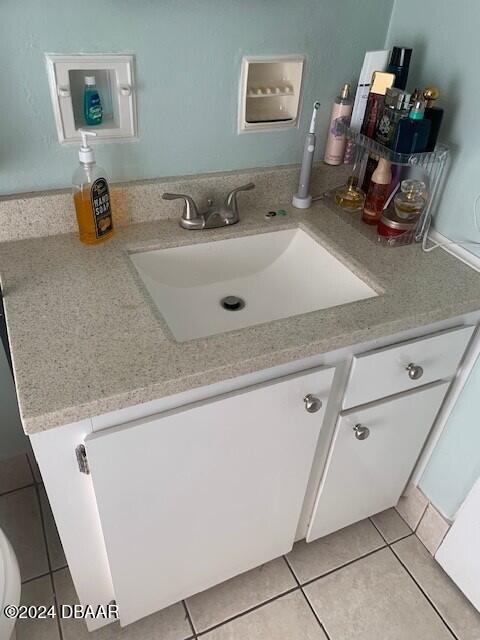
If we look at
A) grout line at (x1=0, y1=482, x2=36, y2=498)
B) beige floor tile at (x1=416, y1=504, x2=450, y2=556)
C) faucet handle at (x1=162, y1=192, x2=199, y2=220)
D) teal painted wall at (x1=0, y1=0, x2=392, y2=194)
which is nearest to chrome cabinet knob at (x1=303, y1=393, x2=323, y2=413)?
faucet handle at (x1=162, y1=192, x2=199, y2=220)

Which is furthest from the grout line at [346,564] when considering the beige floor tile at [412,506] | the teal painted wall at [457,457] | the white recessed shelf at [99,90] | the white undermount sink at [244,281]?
the white recessed shelf at [99,90]

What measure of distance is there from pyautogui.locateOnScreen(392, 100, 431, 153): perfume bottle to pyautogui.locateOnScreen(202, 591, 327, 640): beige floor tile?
3.89 ft

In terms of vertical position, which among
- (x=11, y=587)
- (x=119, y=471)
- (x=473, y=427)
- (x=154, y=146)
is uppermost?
(x=154, y=146)

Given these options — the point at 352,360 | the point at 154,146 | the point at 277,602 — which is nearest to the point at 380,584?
the point at 277,602

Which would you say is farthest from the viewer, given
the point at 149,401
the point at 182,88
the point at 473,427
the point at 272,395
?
the point at 473,427

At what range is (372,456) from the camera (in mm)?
1178

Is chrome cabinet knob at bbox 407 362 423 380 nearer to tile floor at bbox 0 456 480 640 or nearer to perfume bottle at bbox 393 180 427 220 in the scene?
perfume bottle at bbox 393 180 427 220

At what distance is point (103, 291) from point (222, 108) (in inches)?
20.7

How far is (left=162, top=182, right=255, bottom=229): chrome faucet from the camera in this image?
114cm

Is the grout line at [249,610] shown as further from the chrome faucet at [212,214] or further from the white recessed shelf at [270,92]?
the white recessed shelf at [270,92]

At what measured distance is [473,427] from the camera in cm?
120

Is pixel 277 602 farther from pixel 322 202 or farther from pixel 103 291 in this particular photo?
pixel 322 202

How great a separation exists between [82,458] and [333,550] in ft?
3.14

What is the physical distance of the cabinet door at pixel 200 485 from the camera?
2.68ft
